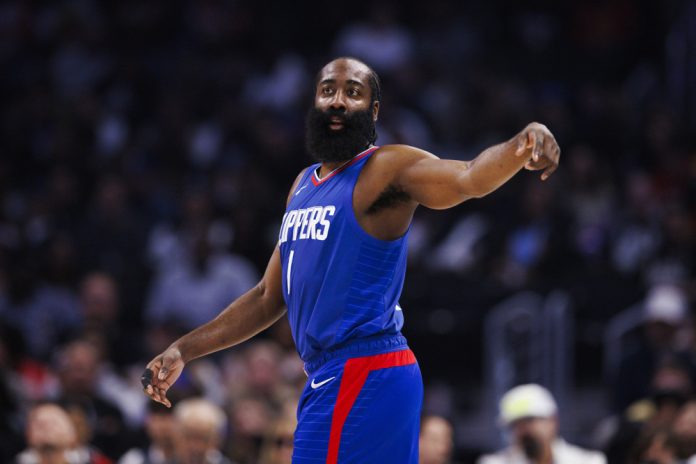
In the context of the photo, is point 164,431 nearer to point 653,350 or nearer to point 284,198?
point 653,350

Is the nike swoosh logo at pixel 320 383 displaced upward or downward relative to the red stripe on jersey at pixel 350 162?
downward

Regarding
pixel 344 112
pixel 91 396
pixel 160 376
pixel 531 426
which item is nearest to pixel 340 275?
pixel 344 112

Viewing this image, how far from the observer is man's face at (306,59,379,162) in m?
4.59

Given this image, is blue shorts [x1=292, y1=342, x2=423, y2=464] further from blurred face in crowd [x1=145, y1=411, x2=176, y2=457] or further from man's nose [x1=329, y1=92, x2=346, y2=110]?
blurred face in crowd [x1=145, y1=411, x2=176, y2=457]

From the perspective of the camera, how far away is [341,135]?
181 inches

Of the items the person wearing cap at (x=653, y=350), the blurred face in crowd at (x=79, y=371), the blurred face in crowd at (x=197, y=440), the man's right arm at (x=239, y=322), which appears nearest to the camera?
the man's right arm at (x=239, y=322)

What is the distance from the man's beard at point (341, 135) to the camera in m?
4.59

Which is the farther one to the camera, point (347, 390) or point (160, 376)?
point (160, 376)

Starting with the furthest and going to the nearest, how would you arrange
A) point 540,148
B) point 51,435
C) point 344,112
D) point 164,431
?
point 164,431 → point 51,435 → point 344,112 → point 540,148

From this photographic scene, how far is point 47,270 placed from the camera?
1156cm

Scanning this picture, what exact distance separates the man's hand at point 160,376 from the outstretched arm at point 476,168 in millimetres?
1162

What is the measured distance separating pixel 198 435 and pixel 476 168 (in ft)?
13.7

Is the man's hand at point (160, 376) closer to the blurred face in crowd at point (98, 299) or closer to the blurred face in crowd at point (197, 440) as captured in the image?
the blurred face in crowd at point (197, 440)

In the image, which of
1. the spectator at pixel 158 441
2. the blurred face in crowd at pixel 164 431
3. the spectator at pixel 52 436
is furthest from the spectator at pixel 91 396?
the spectator at pixel 52 436
